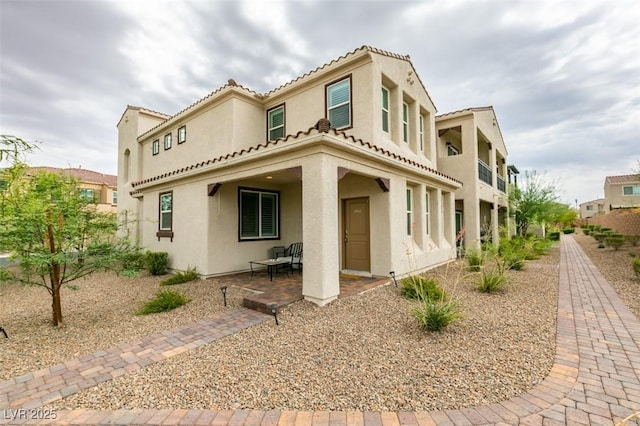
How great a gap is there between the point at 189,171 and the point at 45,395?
7.22 metres

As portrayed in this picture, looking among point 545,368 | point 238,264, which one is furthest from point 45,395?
point 238,264

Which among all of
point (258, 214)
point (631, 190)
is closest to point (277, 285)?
point (258, 214)

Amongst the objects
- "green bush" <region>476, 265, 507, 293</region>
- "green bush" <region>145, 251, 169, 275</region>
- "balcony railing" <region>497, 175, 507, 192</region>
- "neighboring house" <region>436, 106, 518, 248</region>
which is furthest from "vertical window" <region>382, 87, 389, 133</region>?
"balcony railing" <region>497, 175, 507, 192</region>

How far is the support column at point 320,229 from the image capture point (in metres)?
5.88

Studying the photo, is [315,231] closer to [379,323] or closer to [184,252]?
[379,323]

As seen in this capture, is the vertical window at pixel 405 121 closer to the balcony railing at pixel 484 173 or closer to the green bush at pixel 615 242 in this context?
the balcony railing at pixel 484 173

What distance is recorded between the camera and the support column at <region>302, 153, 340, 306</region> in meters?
5.88

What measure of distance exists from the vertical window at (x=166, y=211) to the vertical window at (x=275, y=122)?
4615 millimetres

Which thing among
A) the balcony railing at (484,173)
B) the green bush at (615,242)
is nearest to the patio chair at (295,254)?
the balcony railing at (484,173)

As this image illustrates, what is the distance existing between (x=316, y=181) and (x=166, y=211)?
25.7 feet

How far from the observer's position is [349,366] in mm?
3592

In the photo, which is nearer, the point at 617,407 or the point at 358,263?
the point at 617,407

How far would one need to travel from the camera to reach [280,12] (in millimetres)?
8766

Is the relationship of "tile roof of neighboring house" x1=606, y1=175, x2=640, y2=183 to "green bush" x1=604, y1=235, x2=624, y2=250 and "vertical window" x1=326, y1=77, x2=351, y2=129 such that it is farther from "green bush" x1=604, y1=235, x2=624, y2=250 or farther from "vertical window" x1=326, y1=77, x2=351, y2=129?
"vertical window" x1=326, y1=77, x2=351, y2=129
